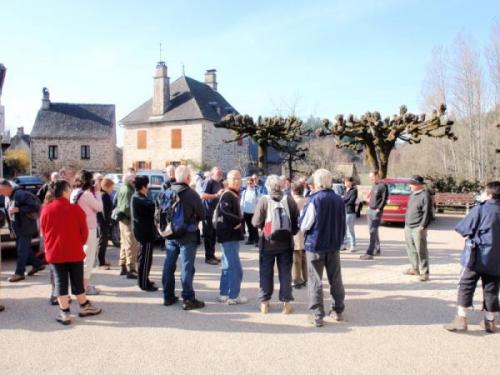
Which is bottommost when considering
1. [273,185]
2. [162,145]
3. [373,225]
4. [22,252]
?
[22,252]

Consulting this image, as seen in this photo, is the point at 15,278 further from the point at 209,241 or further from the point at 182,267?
the point at 209,241

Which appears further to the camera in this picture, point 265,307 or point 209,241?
point 209,241

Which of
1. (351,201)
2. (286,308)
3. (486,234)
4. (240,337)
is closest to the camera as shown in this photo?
(240,337)

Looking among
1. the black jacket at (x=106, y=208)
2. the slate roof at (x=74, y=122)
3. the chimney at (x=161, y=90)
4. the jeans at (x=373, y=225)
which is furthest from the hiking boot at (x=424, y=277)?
the slate roof at (x=74, y=122)

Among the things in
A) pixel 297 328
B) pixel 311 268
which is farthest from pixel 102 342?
pixel 311 268

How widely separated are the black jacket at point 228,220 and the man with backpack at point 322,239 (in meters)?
1.00

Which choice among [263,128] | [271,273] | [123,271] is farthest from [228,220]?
[263,128]

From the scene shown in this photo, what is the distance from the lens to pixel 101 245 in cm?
782

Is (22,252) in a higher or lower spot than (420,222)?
lower

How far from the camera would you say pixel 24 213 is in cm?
689

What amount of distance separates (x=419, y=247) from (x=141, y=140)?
33.3 m

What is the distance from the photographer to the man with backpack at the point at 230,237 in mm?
5664

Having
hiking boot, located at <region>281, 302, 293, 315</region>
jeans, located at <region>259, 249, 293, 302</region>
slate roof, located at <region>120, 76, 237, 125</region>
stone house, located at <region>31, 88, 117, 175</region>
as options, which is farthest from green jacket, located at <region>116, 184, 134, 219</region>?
stone house, located at <region>31, 88, 117, 175</region>

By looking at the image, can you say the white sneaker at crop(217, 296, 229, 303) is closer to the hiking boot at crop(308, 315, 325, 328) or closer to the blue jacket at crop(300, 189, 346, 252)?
the hiking boot at crop(308, 315, 325, 328)
